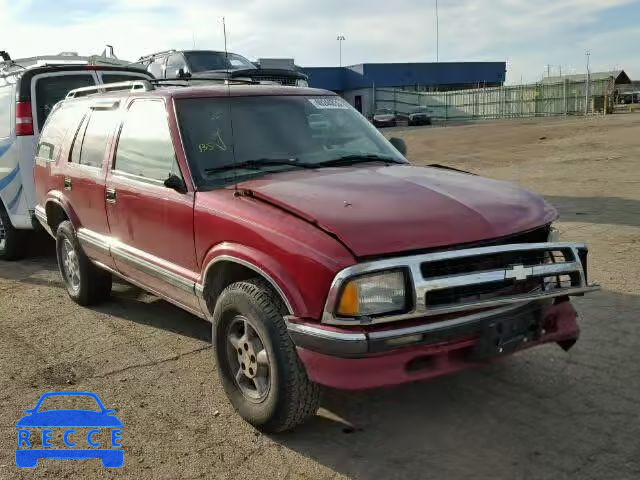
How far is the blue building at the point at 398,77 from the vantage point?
62219mm

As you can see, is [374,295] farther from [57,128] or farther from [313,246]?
[57,128]

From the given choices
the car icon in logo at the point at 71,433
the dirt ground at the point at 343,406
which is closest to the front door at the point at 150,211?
the dirt ground at the point at 343,406

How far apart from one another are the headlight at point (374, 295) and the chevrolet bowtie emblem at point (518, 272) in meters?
0.56

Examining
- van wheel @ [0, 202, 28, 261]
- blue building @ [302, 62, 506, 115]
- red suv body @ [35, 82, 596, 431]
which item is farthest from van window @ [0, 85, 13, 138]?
blue building @ [302, 62, 506, 115]

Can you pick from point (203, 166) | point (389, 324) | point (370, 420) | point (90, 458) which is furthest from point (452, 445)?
point (203, 166)

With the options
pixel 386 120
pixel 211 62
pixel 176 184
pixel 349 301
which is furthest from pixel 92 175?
pixel 386 120

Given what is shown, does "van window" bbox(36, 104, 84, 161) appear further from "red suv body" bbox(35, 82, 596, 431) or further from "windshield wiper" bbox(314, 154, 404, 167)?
"windshield wiper" bbox(314, 154, 404, 167)

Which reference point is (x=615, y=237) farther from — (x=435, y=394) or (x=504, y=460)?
(x=504, y=460)

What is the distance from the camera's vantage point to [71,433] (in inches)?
140

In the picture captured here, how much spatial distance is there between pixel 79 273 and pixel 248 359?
293 centimetres

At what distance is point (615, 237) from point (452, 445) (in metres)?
5.13

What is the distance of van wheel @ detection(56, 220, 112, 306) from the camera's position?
5652 mm

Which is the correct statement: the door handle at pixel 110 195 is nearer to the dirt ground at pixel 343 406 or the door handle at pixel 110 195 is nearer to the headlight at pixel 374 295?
the dirt ground at pixel 343 406

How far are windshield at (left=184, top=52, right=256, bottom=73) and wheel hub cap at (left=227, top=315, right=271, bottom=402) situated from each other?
30.6 ft
